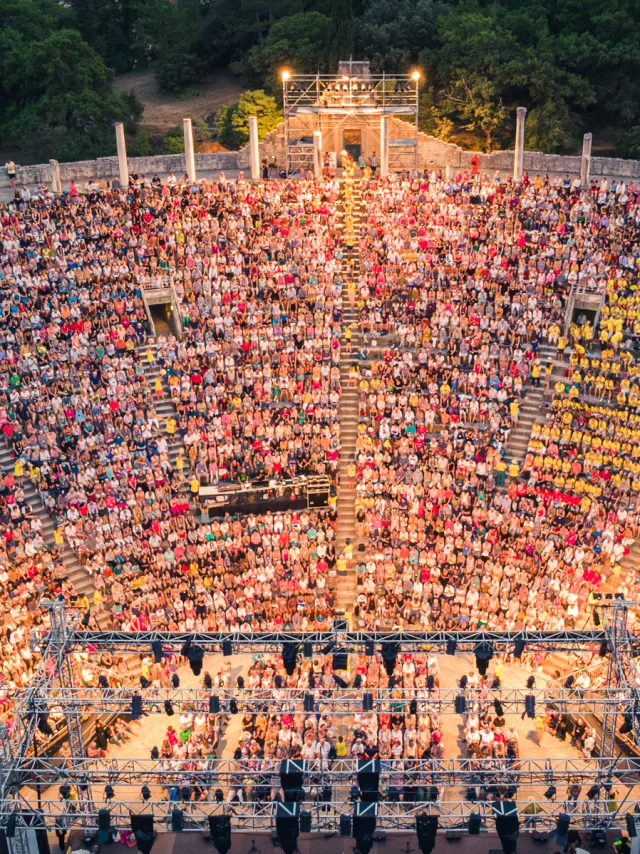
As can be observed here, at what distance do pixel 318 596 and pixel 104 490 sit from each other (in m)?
7.66

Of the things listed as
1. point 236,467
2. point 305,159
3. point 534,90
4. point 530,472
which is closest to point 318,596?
point 236,467

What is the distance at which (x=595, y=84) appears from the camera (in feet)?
203

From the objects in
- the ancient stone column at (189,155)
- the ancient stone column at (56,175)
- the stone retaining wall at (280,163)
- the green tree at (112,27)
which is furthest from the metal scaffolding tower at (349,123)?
the green tree at (112,27)

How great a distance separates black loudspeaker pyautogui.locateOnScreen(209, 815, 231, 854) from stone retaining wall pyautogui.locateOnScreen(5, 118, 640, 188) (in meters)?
33.7

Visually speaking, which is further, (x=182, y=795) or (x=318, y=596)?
(x=318, y=596)

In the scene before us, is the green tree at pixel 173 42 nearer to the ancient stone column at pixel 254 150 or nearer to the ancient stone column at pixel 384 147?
the ancient stone column at pixel 254 150

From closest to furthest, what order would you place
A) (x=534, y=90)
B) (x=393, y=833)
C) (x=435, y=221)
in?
(x=393, y=833)
(x=435, y=221)
(x=534, y=90)

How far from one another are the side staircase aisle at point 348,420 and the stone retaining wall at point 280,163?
7.82m

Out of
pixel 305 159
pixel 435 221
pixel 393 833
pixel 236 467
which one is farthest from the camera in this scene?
pixel 305 159

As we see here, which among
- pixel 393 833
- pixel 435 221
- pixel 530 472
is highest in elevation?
pixel 435 221

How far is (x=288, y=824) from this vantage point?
2592 centimetres

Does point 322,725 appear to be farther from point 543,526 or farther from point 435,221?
point 435,221

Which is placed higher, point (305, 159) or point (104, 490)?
point (305, 159)

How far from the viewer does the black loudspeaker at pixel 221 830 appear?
2614 cm
